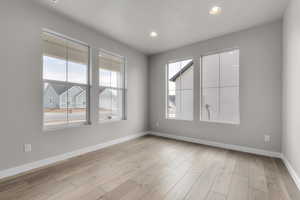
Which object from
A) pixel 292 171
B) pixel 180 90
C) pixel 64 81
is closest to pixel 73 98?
pixel 64 81

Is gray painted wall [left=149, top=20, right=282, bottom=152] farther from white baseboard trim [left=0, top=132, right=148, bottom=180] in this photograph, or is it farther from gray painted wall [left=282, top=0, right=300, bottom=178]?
white baseboard trim [left=0, top=132, right=148, bottom=180]

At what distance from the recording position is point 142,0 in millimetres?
2252

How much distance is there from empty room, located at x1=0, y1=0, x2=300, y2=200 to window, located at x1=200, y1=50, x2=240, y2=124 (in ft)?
0.08

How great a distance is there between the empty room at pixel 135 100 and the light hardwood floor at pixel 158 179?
2 centimetres

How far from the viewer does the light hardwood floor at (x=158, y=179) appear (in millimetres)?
1647

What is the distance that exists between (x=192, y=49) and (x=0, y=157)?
14.8 ft

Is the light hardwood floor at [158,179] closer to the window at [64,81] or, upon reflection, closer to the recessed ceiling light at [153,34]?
the window at [64,81]

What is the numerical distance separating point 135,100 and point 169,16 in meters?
2.53

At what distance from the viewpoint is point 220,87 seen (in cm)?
355

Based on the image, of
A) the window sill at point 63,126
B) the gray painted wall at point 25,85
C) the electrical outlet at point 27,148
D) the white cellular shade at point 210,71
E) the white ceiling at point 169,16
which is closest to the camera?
the gray painted wall at point 25,85

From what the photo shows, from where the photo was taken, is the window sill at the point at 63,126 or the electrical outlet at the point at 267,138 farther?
the electrical outlet at the point at 267,138

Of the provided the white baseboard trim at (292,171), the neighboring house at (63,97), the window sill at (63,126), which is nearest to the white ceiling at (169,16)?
the neighboring house at (63,97)

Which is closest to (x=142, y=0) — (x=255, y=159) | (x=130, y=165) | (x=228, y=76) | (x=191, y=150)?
(x=228, y=76)

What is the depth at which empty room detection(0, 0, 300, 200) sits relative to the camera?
6.31ft
